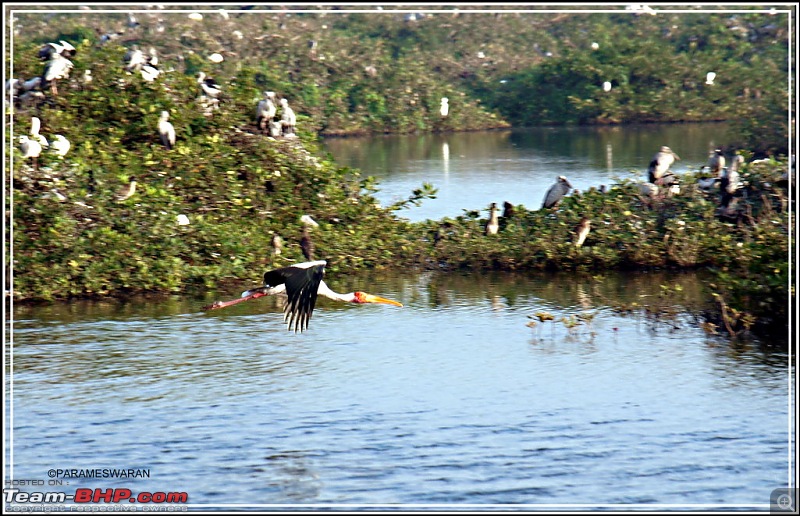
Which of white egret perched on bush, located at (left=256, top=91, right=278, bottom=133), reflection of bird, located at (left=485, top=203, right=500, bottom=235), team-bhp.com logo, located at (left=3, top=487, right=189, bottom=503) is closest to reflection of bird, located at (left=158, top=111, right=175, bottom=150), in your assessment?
white egret perched on bush, located at (left=256, top=91, right=278, bottom=133)

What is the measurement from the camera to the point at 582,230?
1648 centimetres

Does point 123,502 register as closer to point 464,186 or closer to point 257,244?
point 257,244

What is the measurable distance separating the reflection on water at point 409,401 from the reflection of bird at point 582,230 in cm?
94

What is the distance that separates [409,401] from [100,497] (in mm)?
3315

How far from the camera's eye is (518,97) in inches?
1567

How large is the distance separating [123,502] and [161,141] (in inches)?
319

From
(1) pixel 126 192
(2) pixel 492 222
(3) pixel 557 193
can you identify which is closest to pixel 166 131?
(1) pixel 126 192

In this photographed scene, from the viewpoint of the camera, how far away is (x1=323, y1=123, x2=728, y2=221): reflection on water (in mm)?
24828

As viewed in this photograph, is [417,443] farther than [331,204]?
No

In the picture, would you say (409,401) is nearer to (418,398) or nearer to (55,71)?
(418,398)

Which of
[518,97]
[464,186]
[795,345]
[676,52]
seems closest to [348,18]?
[518,97]

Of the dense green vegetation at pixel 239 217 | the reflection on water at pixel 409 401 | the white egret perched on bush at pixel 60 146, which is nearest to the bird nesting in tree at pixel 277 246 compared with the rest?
the dense green vegetation at pixel 239 217

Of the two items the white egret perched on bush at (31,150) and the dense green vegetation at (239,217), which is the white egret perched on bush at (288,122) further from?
the white egret perched on bush at (31,150)

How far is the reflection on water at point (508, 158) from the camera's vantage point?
81.5 feet
